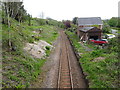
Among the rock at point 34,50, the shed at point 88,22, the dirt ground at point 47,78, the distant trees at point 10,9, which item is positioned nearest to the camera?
the dirt ground at point 47,78

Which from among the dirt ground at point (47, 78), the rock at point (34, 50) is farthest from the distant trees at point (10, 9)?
the dirt ground at point (47, 78)

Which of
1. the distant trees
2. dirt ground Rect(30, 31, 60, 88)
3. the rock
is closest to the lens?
dirt ground Rect(30, 31, 60, 88)

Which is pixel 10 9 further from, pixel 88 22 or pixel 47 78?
pixel 88 22

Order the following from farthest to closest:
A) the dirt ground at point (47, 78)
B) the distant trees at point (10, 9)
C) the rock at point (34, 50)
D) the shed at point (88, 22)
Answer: the shed at point (88, 22)
the distant trees at point (10, 9)
the rock at point (34, 50)
the dirt ground at point (47, 78)

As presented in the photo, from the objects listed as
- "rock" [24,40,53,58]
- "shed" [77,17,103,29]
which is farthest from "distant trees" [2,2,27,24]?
"shed" [77,17,103,29]

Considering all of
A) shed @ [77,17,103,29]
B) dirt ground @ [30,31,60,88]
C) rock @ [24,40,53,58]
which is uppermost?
shed @ [77,17,103,29]

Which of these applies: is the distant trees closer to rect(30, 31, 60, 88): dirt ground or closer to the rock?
the rock

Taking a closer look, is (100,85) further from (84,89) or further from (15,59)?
(15,59)

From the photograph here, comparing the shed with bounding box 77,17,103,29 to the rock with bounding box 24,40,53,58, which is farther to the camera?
the shed with bounding box 77,17,103,29

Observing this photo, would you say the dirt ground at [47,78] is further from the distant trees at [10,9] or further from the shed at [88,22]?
the shed at [88,22]

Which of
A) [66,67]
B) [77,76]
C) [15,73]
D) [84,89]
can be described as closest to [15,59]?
[15,73]

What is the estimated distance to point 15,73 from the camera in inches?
372

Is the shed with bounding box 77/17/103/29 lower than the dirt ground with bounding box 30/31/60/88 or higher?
higher

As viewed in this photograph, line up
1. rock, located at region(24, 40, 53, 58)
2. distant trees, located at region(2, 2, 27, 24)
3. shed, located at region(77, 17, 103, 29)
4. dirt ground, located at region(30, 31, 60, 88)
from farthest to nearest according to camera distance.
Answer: shed, located at region(77, 17, 103, 29), distant trees, located at region(2, 2, 27, 24), rock, located at region(24, 40, 53, 58), dirt ground, located at region(30, 31, 60, 88)
